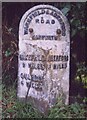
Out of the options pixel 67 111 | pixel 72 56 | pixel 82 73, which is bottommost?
pixel 67 111

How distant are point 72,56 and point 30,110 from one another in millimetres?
731

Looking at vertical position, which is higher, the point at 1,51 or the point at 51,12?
the point at 51,12

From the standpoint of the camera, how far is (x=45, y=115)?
12.7 ft

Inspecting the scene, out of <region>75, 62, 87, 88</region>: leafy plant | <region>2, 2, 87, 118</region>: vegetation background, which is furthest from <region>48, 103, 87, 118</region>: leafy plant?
<region>75, 62, 87, 88</region>: leafy plant

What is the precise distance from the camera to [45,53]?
3.85 m

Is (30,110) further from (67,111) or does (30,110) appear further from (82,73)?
(82,73)

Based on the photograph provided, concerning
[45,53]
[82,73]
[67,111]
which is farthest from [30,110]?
[82,73]

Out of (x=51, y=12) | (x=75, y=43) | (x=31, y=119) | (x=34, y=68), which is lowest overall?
(x=31, y=119)

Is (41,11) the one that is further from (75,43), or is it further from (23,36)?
(75,43)

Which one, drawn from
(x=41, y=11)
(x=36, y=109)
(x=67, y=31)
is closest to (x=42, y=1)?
(x=41, y=11)

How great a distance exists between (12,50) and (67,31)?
0.66 m

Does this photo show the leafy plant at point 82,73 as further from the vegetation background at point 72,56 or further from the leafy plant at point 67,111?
the leafy plant at point 67,111

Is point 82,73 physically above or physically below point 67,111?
above

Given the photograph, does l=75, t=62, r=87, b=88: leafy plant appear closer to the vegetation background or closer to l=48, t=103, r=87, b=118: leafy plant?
the vegetation background
